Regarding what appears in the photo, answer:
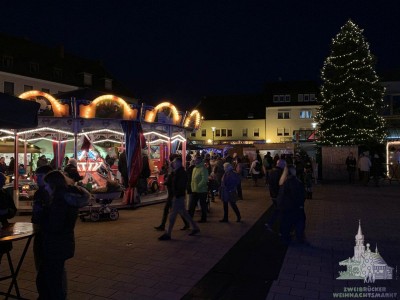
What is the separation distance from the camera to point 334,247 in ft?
24.7

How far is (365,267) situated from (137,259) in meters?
3.76

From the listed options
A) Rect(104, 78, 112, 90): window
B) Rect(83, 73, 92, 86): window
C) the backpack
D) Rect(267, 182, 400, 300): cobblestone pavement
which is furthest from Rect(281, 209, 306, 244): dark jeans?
Rect(104, 78, 112, 90): window

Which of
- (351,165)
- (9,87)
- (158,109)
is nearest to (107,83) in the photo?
(9,87)

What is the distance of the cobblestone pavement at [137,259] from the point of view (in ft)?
17.3

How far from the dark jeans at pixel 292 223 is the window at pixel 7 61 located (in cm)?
3341

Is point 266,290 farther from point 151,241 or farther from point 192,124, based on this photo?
point 192,124

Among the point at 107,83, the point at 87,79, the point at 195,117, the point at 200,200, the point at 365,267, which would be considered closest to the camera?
the point at 365,267

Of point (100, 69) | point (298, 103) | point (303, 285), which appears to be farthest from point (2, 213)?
point (298, 103)

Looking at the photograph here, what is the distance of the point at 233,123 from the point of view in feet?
178

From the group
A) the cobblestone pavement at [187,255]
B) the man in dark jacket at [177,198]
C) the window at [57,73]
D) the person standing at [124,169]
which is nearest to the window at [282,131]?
the window at [57,73]

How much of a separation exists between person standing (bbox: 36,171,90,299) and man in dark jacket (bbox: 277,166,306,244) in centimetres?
463

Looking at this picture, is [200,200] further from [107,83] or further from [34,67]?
[107,83]

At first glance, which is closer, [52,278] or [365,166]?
[52,278]

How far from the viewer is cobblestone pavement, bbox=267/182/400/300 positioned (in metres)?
5.28
